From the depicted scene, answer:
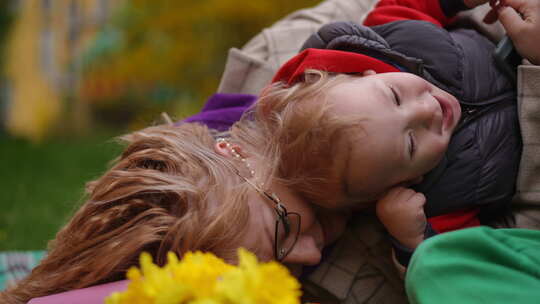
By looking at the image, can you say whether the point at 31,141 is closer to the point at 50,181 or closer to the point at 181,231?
the point at 50,181

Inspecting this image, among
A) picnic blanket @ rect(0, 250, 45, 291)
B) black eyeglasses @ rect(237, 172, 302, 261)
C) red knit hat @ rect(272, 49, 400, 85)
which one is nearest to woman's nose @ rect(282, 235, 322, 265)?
black eyeglasses @ rect(237, 172, 302, 261)

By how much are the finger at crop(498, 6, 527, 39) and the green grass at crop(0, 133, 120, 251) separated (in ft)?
3.35

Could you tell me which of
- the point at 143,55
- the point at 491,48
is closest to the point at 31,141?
the point at 143,55

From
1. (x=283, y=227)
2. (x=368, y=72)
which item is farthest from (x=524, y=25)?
(x=283, y=227)

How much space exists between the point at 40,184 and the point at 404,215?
7.31ft

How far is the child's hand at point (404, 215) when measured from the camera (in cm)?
118

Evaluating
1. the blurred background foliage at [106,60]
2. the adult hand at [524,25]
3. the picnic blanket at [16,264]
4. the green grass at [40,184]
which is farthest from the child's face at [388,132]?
the blurred background foliage at [106,60]

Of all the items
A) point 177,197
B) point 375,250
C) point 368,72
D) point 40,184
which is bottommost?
point 40,184

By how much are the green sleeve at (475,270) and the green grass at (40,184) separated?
2.71ft

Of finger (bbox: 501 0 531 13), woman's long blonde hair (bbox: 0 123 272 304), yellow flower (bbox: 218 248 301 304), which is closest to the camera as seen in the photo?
yellow flower (bbox: 218 248 301 304)

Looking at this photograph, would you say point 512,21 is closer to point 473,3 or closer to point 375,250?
point 473,3

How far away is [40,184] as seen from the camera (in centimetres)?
291

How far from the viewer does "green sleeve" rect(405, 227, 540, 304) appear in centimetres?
93

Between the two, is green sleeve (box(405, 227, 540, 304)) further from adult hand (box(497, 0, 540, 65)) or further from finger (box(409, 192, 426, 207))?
adult hand (box(497, 0, 540, 65))
